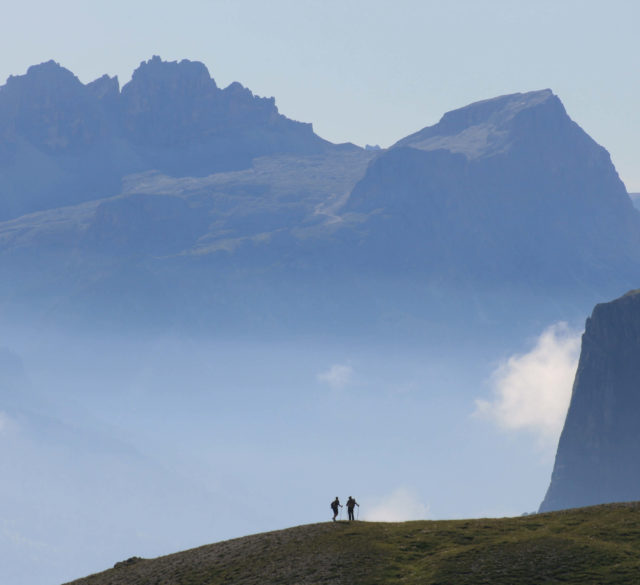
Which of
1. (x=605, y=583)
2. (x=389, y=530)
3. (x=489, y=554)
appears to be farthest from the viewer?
(x=389, y=530)

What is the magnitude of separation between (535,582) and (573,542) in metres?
9.46

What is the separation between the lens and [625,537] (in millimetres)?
86250

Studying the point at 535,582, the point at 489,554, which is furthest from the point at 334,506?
the point at 535,582

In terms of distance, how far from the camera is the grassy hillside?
259 feet

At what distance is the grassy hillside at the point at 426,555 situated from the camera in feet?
259

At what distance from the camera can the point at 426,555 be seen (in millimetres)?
86125

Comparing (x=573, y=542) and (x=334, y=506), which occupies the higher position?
(x=334, y=506)

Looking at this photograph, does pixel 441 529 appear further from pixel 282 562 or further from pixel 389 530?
pixel 282 562

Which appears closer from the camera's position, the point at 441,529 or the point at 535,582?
the point at 535,582

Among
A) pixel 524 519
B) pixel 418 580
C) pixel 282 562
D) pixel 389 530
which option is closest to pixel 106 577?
pixel 282 562

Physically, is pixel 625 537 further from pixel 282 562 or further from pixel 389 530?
pixel 282 562

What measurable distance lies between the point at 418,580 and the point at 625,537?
20253 mm

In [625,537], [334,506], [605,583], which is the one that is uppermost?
[334,506]

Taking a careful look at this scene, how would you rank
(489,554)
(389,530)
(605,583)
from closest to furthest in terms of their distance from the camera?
1. (605,583)
2. (489,554)
3. (389,530)
